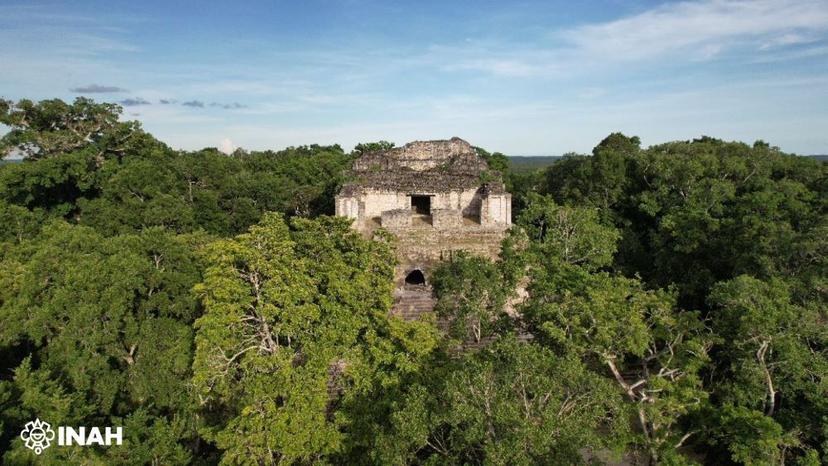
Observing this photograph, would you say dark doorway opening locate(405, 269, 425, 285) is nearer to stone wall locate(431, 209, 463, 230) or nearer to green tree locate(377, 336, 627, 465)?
stone wall locate(431, 209, 463, 230)

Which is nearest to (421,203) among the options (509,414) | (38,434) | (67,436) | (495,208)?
(495,208)

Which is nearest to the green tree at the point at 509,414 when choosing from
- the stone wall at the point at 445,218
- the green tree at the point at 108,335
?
the green tree at the point at 108,335

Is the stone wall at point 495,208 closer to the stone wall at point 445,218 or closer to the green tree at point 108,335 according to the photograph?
the stone wall at point 445,218

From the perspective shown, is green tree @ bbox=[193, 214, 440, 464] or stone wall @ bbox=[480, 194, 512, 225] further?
stone wall @ bbox=[480, 194, 512, 225]

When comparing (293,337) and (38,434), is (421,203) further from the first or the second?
(38,434)

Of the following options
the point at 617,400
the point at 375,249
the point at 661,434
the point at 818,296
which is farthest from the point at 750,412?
the point at 375,249

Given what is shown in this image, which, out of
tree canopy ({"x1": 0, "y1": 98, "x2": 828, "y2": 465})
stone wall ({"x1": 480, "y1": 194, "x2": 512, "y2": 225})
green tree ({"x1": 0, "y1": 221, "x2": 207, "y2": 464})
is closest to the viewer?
tree canopy ({"x1": 0, "y1": 98, "x2": 828, "y2": 465})

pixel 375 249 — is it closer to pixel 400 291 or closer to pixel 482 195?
pixel 400 291

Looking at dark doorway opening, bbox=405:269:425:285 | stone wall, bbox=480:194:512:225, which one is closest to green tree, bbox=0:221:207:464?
dark doorway opening, bbox=405:269:425:285
